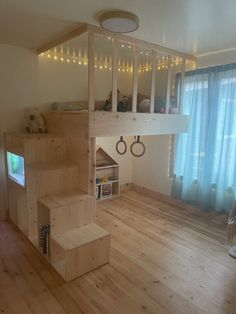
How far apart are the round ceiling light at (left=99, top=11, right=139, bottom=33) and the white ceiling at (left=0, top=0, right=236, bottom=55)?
60 millimetres

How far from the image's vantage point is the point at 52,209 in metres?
2.20

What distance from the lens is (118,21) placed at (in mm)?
2061

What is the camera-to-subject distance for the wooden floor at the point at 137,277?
5.95ft

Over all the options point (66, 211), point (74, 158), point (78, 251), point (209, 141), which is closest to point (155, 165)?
point (209, 141)

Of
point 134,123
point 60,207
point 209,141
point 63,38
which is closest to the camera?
point 60,207

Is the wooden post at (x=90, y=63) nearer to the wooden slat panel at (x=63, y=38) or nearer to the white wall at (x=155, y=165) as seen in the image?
the wooden slat panel at (x=63, y=38)

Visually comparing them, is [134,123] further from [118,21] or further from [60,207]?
[60,207]

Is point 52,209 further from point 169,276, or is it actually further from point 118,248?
point 169,276

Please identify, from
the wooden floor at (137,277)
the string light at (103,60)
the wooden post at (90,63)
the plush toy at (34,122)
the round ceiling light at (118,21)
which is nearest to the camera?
the wooden floor at (137,277)

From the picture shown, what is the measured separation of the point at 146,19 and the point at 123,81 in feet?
6.85

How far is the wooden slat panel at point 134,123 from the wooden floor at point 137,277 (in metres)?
1.25

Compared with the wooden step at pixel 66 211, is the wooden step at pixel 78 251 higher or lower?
lower

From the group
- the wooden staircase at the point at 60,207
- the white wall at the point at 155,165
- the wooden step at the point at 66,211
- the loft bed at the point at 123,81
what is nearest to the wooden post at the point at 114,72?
the loft bed at the point at 123,81

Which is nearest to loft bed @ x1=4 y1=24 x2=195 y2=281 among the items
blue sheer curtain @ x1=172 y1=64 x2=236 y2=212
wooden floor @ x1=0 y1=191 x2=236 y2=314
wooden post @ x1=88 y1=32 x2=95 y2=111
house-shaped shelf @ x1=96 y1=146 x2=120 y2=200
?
wooden post @ x1=88 y1=32 x2=95 y2=111
